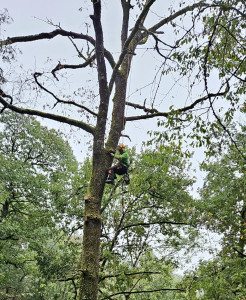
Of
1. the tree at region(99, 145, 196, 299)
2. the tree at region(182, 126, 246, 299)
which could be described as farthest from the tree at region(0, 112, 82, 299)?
the tree at region(182, 126, 246, 299)

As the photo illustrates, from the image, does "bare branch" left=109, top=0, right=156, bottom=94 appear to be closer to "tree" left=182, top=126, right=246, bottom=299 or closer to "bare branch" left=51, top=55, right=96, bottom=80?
"bare branch" left=51, top=55, right=96, bottom=80

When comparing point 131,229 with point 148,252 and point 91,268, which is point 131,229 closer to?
point 148,252

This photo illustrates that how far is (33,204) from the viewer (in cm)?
1205

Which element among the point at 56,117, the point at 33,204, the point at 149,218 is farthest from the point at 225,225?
the point at 33,204

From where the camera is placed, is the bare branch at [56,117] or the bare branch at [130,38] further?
the bare branch at [56,117]

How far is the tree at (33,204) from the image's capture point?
7.84 meters

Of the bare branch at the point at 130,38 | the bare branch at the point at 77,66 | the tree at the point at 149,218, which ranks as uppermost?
the bare branch at the point at 77,66

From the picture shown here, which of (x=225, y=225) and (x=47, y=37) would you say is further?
(x=225, y=225)

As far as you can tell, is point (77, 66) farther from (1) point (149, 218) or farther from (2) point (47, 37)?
(1) point (149, 218)

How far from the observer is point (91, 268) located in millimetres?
3422

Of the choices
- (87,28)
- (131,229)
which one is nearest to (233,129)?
(131,229)

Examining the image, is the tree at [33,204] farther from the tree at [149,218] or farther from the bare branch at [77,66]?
the bare branch at [77,66]

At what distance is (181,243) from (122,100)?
14.7 feet

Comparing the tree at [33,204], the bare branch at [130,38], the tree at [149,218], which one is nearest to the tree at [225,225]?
the tree at [149,218]
